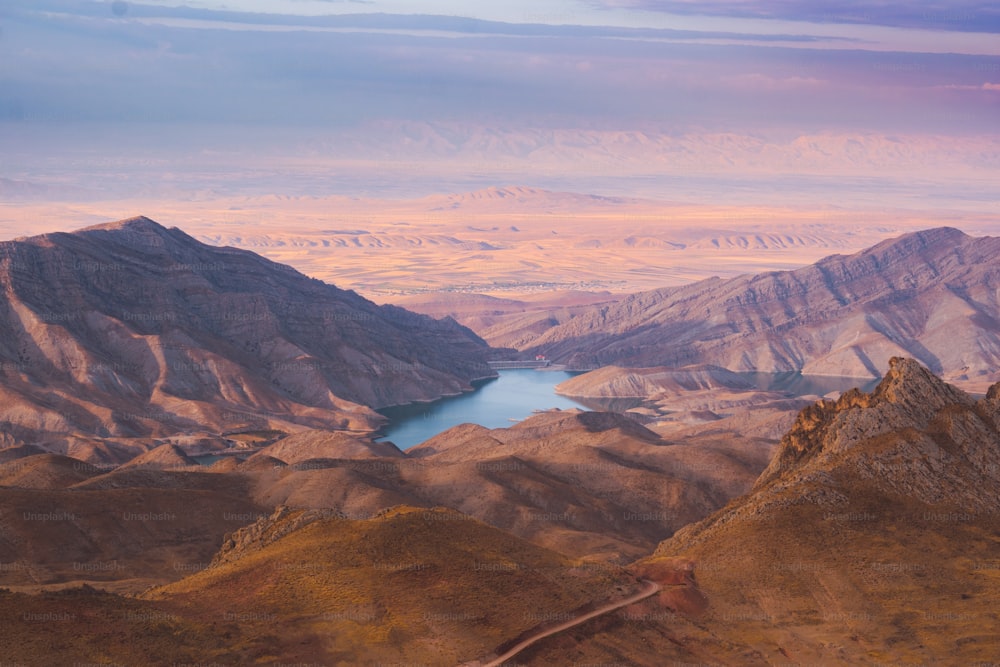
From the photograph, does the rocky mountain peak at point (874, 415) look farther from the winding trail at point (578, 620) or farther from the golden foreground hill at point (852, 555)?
the winding trail at point (578, 620)

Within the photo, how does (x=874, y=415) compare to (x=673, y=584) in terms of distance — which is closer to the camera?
A: (x=673, y=584)

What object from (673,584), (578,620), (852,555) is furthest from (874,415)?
(578,620)

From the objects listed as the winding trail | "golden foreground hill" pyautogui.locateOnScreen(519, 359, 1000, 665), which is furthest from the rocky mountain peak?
the winding trail

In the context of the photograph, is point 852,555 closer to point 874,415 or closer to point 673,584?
point 673,584

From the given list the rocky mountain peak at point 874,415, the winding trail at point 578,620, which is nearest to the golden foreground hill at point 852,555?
the rocky mountain peak at point 874,415

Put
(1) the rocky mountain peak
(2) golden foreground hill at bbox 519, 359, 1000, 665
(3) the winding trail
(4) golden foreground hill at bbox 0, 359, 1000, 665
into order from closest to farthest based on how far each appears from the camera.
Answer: (4) golden foreground hill at bbox 0, 359, 1000, 665, (3) the winding trail, (2) golden foreground hill at bbox 519, 359, 1000, 665, (1) the rocky mountain peak

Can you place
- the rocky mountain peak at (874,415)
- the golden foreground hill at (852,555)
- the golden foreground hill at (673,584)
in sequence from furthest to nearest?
1. the rocky mountain peak at (874,415)
2. the golden foreground hill at (852,555)
3. the golden foreground hill at (673,584)

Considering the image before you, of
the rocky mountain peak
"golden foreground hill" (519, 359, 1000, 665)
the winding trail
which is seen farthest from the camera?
the rocky mountain peak

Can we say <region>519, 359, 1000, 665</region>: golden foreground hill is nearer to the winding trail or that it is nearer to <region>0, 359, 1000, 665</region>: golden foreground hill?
<region>0, 359, 1000, 665</region>: golden foreground hill
